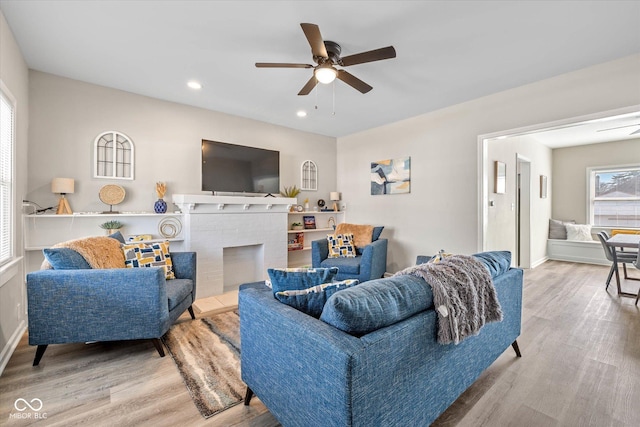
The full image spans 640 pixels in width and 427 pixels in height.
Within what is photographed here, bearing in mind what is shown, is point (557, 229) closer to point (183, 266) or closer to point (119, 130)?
point (183, 266)

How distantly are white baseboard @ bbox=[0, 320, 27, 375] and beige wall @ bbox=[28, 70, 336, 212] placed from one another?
3.96 ft

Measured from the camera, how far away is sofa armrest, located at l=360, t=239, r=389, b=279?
11.8ft

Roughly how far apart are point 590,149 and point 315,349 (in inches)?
300

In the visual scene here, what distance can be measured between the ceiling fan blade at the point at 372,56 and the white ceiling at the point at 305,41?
0.81 ft

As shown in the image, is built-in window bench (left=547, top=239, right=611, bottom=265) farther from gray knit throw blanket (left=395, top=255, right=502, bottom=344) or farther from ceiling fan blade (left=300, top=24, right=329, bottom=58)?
ceiling fan blade (left=300, top=24, right=329, bottom=58)

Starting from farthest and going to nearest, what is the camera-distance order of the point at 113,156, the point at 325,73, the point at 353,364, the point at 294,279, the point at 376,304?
the point at 113,156 → the point at 325,73 → the point at 294,279 → the point at 376,304 → the point at 353,364

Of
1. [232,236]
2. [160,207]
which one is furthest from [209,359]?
[160,207]

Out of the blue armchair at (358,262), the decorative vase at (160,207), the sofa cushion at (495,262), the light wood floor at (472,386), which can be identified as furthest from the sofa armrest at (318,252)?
the sofa cushion at (495,262)

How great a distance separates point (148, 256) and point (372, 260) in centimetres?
250

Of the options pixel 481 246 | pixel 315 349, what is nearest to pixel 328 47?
pixel 315 349

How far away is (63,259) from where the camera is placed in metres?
2.04

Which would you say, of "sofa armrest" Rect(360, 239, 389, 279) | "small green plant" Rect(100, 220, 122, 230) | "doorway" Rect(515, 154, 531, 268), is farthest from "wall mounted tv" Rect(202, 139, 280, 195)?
"doorway" Rect(515, 154, 531, 268)

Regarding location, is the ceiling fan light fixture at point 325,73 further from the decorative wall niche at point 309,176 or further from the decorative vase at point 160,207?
the decorative wall niche at point 309,176

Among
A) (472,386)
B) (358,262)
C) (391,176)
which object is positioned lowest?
(472,386)
